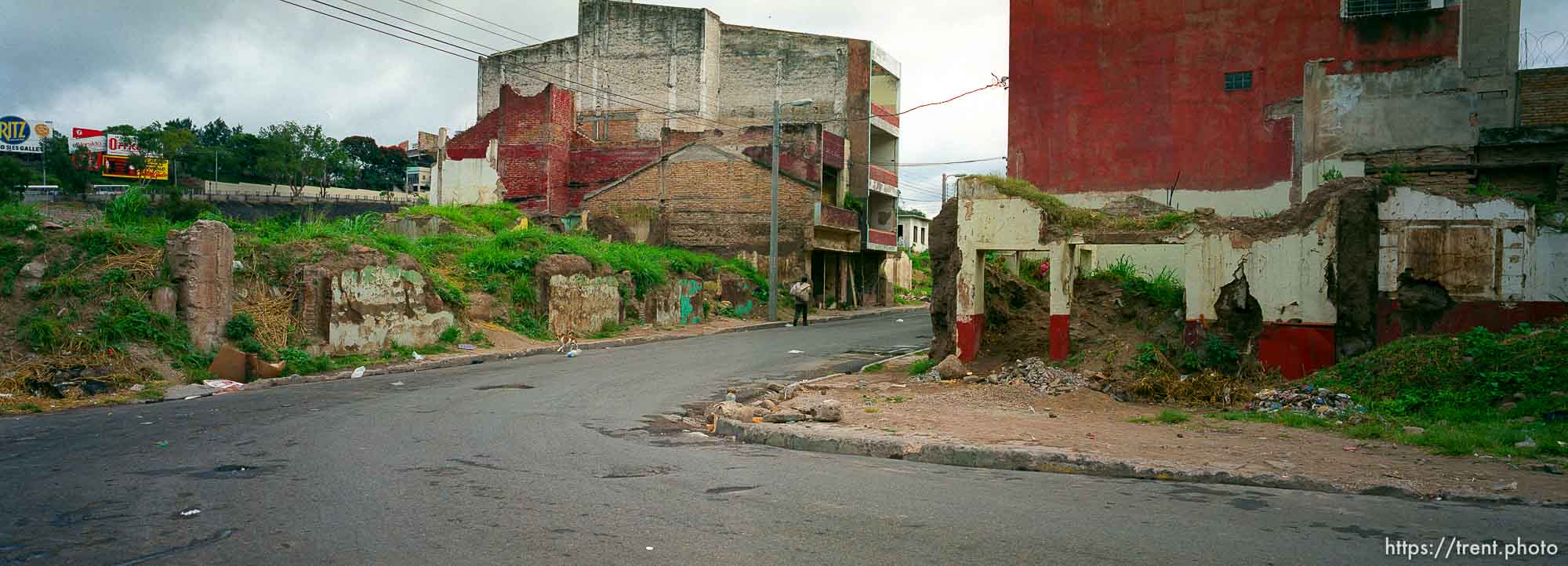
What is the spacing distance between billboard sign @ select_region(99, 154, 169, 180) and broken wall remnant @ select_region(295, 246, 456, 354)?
5310 centimetres

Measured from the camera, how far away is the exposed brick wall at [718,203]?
36531mm

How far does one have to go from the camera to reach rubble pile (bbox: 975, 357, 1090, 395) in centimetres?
1254

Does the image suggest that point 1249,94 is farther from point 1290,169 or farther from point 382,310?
point 382,310

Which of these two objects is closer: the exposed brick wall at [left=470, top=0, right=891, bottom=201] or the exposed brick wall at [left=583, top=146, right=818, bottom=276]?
the exposed brick wall at [left=583, top=146, right=818, bottom=276]

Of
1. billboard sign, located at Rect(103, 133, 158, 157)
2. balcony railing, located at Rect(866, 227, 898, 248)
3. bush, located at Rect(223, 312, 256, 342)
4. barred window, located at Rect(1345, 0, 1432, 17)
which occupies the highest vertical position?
billboard sign, located at Rect(103, 133, 158, 157)

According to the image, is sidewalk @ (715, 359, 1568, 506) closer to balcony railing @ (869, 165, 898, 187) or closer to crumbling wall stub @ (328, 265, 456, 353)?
crumbling wall stub @ (328, 265, 456, 353)

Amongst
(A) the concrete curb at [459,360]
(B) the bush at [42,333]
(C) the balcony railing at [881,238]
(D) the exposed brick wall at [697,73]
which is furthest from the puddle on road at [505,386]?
(C) the balcony railing at [881,238]

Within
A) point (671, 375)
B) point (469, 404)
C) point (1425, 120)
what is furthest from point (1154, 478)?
point (1425, 120)

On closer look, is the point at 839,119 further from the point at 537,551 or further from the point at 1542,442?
the point at 537,551

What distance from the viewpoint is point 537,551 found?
5.01m

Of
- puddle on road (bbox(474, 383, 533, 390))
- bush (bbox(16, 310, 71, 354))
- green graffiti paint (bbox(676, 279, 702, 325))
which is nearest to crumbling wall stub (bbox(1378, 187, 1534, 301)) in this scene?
puddle on road (bbox(474, 383, 533, 390))

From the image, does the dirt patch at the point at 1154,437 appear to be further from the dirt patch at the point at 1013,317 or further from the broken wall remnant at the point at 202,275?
the broken wall remnant at the point at 202,275

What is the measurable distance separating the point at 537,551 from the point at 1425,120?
59.8 feet

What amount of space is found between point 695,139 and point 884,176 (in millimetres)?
12048
